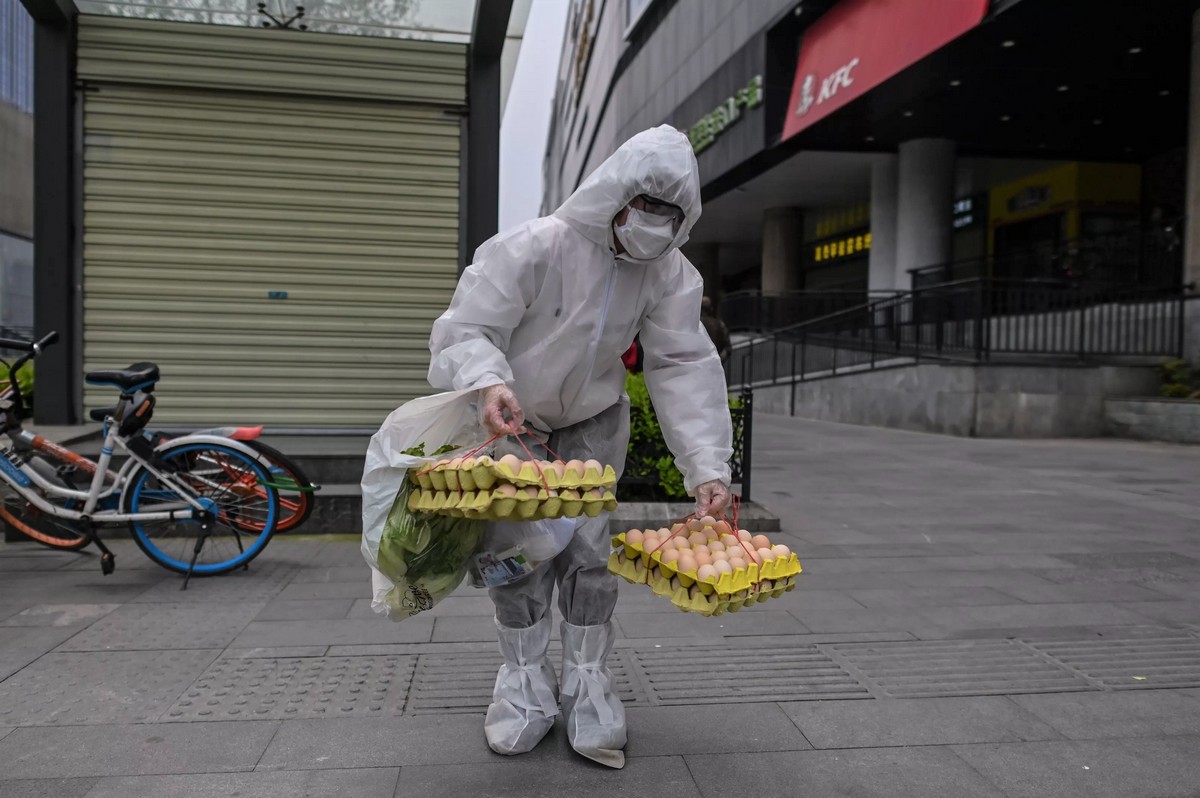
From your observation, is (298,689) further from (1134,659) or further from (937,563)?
(937,563)

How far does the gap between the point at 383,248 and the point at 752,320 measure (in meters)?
19.0

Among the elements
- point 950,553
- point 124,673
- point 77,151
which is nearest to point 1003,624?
point 950,553

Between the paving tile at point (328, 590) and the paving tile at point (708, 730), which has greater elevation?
the paving tile at point (328, 590)

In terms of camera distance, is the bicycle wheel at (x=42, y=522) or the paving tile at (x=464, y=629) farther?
the bicycle wheel at (x=42, y=522)

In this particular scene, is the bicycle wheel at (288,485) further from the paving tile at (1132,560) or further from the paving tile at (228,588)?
the paving tile at (1132,560)

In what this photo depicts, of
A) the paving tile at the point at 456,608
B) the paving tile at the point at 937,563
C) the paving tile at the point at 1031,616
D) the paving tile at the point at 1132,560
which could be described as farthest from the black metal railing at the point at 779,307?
the paving tile at the point at 456,608

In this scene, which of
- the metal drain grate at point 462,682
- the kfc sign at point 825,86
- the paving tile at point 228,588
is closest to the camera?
the metal drain grate at point 462,682

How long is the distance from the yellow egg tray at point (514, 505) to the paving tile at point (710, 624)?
74.0 inches

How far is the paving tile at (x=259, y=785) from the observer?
2.48 metres

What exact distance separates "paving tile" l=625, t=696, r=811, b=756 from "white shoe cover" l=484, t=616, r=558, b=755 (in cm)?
30

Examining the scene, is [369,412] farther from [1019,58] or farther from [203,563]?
[1019,58]

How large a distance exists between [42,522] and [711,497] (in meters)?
4.21

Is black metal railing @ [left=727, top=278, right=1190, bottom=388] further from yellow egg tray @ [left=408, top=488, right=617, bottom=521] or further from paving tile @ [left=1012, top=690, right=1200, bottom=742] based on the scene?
yellow egg tray @ [left=408, top=488, right=617, bottom=521]

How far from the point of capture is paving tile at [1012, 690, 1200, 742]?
9.77 ft
